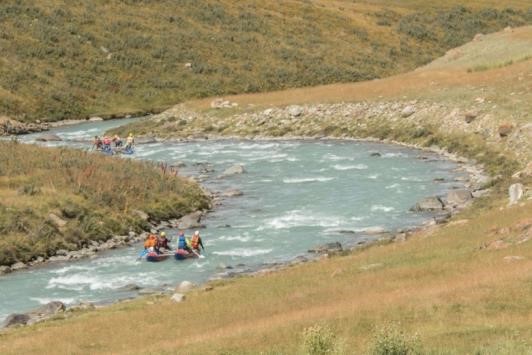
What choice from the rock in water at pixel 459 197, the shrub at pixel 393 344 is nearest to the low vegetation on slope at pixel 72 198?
the rock in water at pixel 459 197

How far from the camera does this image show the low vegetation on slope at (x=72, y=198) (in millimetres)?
42625

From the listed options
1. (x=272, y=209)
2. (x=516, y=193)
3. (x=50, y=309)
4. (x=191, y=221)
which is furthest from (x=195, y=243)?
(x=516, y=193)

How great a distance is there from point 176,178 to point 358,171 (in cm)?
1257

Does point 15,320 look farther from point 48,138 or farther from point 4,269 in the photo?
point 48,138

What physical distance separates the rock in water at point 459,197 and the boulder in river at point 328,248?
31.9 ft

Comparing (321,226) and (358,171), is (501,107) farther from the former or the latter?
(321,226)

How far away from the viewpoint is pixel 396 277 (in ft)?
90.9

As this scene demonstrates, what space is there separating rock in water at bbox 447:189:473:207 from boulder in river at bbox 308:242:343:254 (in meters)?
9.72

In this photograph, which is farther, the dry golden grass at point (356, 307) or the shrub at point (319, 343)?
the dry golden grass at point (356, 307)

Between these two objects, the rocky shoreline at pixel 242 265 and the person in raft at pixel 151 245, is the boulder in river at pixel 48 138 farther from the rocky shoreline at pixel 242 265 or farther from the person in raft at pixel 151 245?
the person in raft at pixel 151 245

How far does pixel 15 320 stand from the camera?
1211 inches

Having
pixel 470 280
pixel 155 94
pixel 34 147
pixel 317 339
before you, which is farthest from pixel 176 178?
pixel 155 94

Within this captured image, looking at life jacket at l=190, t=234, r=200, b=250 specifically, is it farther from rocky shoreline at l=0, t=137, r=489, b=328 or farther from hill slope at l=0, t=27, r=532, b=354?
hill slope at l=0, t=27, r=532, b=354

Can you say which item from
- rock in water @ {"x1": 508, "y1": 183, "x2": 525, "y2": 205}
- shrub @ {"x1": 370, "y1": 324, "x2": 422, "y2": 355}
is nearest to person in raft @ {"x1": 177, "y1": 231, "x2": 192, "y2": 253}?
rock in water @ {"x1": 508, "y1": 183, "x2": 525, "y2": 205}
